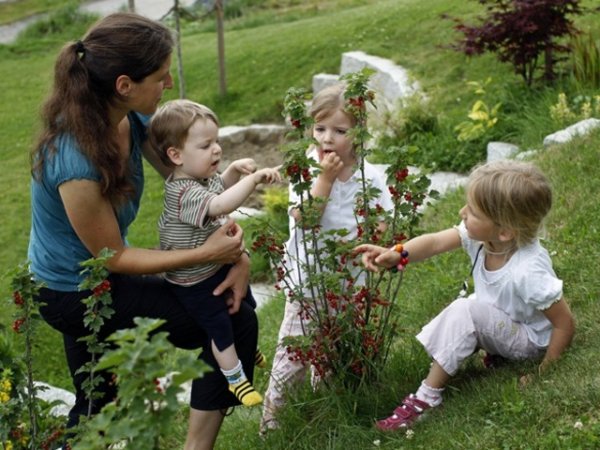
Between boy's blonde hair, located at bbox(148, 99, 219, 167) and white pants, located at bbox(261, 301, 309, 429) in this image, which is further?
white pants, located at bbox(261, 301, 309, 429)

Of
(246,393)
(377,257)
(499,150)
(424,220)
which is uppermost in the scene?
(377,257)

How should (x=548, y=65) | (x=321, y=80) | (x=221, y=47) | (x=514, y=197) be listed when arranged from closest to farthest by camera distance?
(x=514, y=197) → (x=548, y=65) → (x=321, y=80) → (x=221, y=47)

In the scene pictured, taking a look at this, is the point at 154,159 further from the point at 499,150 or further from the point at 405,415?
the point at 499,150

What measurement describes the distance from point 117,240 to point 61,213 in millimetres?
243

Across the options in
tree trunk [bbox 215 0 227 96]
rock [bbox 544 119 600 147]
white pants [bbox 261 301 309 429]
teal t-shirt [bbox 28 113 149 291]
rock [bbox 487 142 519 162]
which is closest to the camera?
teal t-shirt [bbox 28 113 149 291]

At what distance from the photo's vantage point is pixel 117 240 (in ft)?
11.7

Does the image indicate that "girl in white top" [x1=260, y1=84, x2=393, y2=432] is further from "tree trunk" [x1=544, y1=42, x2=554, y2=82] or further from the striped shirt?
"tree trunk" [x1=544, y1=42, x2=554, y2=82]

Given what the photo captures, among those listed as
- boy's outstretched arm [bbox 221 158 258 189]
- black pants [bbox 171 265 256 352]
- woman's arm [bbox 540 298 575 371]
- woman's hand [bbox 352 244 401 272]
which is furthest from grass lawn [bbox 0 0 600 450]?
boy's outstretched arm [bbox 221 158 258 189]

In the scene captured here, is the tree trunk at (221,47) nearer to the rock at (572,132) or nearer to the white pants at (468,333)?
the rock at (572,132)

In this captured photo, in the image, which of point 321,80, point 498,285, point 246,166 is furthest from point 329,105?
point 321,80

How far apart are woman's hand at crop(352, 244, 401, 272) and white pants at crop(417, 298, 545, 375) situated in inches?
12.7

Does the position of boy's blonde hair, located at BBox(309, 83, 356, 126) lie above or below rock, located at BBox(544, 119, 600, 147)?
above

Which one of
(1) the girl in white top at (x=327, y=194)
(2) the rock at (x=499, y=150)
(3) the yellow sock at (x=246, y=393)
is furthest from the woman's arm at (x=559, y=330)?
(2) the rock at (x=499, y=150)

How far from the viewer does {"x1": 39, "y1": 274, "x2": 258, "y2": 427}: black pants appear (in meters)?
3.66
